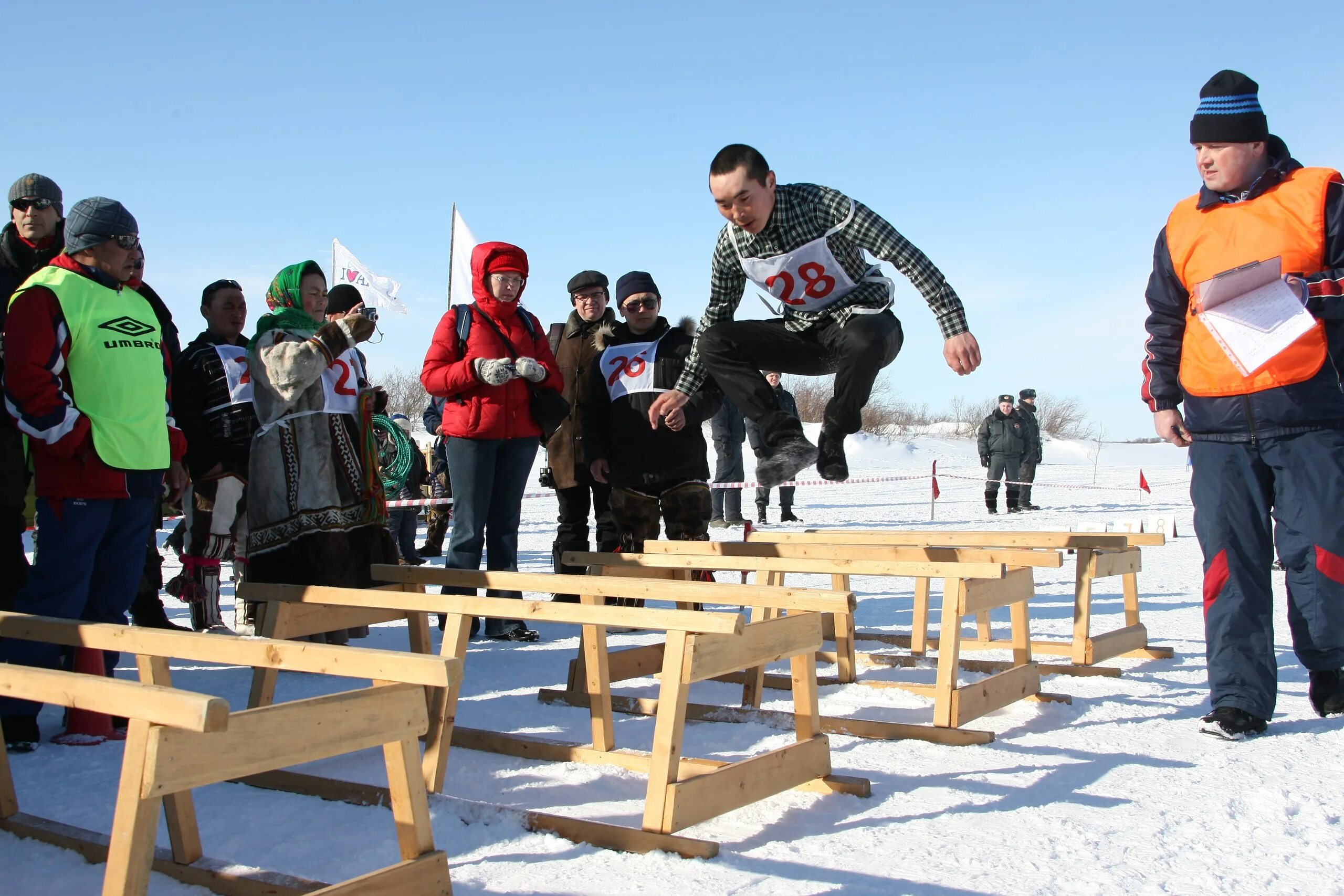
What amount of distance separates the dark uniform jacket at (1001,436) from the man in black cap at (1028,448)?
229 millimetres

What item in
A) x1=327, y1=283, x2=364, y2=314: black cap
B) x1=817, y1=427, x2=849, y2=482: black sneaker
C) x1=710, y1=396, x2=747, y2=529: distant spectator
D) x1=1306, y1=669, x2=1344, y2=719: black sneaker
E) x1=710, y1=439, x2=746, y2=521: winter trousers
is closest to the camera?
x1=1306, y1=669, x2=1344, y2=719: black sneaker

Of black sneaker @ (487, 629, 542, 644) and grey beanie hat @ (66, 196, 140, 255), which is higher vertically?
grey beanie hat @ (66, 196, 140, 255)

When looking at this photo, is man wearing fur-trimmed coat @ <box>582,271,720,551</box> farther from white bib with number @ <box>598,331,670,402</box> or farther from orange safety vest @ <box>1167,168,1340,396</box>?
orange safety vest @ <box>1167,168,1340,396</box>

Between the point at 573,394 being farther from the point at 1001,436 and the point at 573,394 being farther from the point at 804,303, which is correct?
the point at 1001,436

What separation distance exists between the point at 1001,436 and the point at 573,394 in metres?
11.4

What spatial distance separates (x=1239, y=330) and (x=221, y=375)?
420 centimetres

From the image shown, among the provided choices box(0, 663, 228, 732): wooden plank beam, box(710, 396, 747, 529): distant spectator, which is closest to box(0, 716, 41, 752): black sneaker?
box(0, 663, 228, 732): wooden plank beam

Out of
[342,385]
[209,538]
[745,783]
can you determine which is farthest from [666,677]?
[209,538]

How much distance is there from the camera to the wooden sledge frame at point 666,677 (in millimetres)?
2609

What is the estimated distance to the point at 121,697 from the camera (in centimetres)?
188

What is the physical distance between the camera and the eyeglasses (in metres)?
4.09

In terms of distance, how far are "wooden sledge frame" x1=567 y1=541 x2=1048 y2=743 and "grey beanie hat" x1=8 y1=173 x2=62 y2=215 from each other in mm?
2473

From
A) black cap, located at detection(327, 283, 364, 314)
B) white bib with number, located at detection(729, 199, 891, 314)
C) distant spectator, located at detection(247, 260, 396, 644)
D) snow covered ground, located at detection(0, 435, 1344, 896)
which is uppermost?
black cap, located at detection(327, 283, 364, 314)

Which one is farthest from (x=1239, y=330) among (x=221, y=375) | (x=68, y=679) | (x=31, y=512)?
(x=31, y=512)
